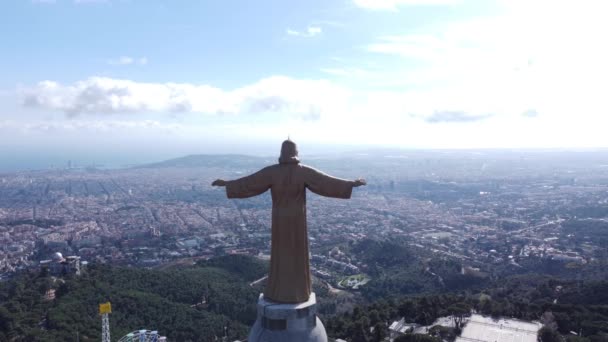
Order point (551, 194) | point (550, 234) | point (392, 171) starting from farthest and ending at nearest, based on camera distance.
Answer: point (392, 171) → point (551, 194) → point (550, 234)

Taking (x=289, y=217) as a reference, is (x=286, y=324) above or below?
below

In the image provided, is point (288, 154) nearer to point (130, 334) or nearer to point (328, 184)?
point (328, 184)

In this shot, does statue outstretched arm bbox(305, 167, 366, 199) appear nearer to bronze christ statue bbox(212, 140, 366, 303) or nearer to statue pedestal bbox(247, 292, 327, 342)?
bronze christ statue bbox(212, 140, 366, 303)

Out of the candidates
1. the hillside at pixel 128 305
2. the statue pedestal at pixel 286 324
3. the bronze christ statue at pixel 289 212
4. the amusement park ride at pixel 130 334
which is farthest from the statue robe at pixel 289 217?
the hillside at pixel 128 305

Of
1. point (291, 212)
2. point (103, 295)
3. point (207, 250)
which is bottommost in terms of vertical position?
point (207, 250)

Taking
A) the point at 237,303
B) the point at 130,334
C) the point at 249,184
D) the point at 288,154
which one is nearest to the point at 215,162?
the point at 237,303

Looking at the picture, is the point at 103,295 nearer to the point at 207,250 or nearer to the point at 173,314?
the point at 173,314

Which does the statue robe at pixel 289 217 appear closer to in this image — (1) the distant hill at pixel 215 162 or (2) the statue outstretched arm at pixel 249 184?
→ (2) the statue outstretched arm at pixel 249 184

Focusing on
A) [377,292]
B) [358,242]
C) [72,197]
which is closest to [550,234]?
[358,242]
